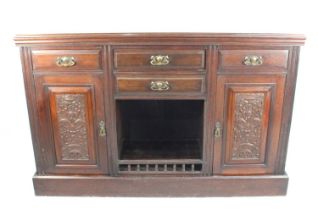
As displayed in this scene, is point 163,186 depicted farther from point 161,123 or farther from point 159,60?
A: point 159,60

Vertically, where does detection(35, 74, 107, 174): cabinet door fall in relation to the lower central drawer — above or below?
below

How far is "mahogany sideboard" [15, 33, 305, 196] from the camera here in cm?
148

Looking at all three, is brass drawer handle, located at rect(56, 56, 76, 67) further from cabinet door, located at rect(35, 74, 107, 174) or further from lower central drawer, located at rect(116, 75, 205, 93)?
lower central drawer, located at rect(116, 75, 205, 93)

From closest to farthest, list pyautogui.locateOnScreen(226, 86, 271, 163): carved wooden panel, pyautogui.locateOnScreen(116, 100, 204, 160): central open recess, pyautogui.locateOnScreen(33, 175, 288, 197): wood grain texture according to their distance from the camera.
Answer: pyautogui.locateOnScreen(226, 86, 271, 163): carved wooden panel, pyautogui.locateOnScreen(33, 175, 288, 197): wood grain texture, pyautogui.locateOnScreen(116, 100, 204, 160): central open recess

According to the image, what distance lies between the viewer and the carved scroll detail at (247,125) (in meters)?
1.55

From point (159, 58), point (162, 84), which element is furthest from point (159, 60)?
point (162, 84)

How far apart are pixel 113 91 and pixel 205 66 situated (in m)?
0.46

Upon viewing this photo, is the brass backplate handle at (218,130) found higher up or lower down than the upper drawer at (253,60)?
lower down

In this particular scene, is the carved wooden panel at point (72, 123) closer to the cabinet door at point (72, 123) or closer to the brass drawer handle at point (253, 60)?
the cabinet door at point (72, 123)

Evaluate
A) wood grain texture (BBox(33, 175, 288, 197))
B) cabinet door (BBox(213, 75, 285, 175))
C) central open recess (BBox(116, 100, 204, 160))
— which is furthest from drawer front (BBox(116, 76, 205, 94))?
wood grain texture (BBox(33, 175, 288, 197))

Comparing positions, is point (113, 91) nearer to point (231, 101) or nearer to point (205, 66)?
point (205, 66)

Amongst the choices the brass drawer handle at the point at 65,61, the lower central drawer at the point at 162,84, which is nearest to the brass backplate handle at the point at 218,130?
the lower central drawer at the point at 162,84

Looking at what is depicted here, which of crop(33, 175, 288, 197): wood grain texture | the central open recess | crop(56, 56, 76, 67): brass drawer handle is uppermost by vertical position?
crop(56, 56, 76, 67): brass drawer handle

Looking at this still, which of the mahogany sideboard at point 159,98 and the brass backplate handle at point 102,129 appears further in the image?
the brass backplate handle at point 102,129
